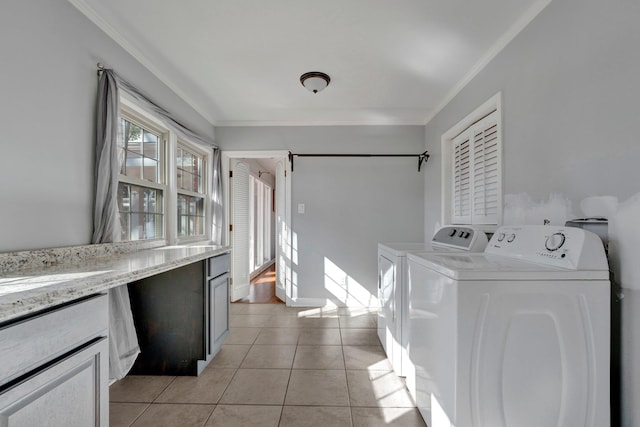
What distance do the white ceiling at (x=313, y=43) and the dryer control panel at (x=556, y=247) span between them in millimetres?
1357

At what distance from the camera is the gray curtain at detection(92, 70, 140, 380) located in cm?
173

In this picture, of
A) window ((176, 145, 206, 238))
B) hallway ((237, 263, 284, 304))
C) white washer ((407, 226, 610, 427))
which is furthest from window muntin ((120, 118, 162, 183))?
white washer ((407, 226, 610, 427))

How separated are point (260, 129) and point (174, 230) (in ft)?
5.50

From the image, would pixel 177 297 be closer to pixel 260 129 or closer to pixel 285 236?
pixel 285 236

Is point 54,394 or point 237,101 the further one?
point 237,101

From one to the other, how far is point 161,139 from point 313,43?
68.5 inches

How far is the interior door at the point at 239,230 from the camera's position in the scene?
3684 millimetres

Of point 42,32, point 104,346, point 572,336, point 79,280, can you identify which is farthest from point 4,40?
point 572,336

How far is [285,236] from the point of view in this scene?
140 inches

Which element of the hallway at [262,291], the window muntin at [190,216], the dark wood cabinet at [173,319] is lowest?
the hallway at [262,291]

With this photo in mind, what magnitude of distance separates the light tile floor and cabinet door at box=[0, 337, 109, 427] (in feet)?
2.46

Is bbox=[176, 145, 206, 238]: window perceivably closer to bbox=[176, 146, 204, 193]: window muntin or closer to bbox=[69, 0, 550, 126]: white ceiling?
bbox=[176, 146, 204, 193]: window muntin

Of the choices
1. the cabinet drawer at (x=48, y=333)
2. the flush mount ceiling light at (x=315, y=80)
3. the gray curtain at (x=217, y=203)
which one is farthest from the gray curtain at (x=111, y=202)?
the gray curtain at (x=217, y=203)

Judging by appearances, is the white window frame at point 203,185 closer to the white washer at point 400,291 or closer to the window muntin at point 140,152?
the window muntin at point 140,152
